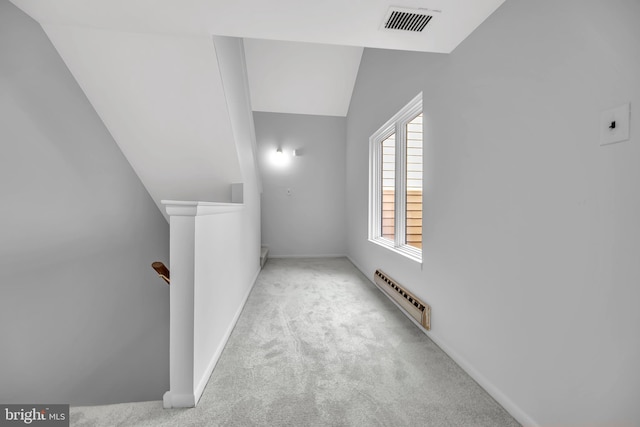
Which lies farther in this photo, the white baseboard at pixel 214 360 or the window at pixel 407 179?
the window at pixel 407 179

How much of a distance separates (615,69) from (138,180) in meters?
3.36

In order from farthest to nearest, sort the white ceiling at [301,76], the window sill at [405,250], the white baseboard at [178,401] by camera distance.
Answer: the white ceiling at [301,76], the window sill at [405,250], the white baseboard at [178,401]

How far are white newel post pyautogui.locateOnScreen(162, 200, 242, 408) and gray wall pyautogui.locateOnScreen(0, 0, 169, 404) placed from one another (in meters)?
1.65

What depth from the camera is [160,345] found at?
2842 mm

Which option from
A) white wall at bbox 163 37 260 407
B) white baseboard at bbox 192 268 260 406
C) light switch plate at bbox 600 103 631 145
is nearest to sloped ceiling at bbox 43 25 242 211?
white wall at bbox 163 37 260 407

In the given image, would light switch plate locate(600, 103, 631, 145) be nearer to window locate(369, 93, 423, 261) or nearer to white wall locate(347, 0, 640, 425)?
white wall locate(347, 0, 640, 425)

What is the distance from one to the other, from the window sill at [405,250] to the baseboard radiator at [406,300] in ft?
0.99

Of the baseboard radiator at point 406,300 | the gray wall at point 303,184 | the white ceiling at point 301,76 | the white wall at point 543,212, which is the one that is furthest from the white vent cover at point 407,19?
the gray wall at point 303,184

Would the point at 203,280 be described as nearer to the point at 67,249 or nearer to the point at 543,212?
A: the point at 543,212

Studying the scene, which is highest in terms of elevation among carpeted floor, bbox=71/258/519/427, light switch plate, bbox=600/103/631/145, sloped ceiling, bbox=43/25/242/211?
sloped ceiling, bbox=43/25/242/211

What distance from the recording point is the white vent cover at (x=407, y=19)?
1.31m

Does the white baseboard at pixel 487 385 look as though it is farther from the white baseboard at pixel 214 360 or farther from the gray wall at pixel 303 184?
the gray wall at pixel 303 184

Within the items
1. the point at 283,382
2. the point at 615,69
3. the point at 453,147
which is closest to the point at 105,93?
the point at 283,382

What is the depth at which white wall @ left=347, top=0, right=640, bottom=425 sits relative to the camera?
87 centimetres
